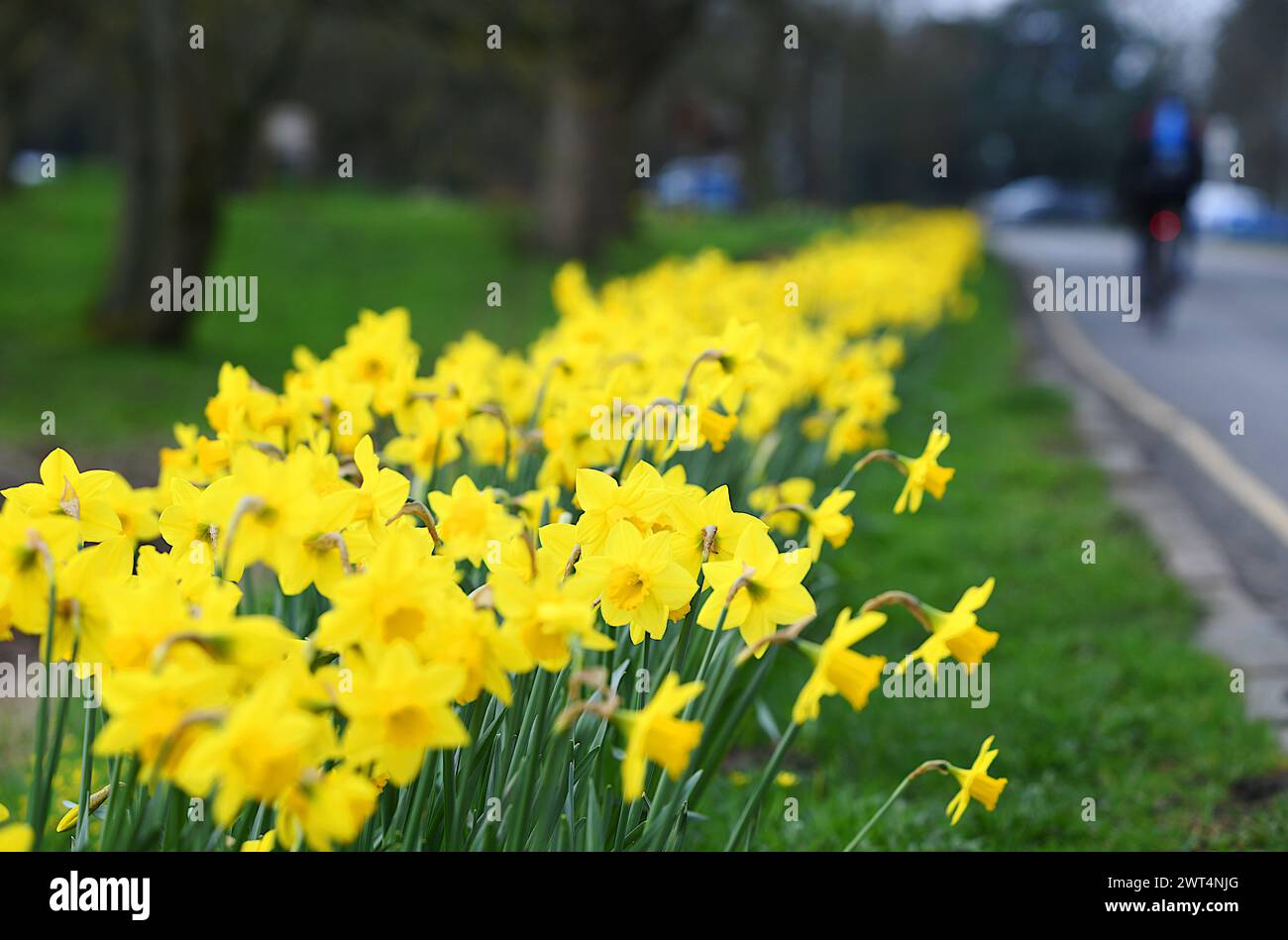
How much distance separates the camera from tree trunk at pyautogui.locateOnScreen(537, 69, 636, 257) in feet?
53.9

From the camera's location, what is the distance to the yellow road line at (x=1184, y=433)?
16.8ft

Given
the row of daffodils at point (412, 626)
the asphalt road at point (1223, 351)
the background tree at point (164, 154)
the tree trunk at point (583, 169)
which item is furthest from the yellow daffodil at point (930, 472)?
the tree trunk at point (583, 169)

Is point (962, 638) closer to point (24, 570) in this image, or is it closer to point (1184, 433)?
point (24, 570)

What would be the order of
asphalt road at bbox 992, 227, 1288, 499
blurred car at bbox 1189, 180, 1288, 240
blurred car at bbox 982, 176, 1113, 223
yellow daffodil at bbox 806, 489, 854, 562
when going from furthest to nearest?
blurred car at bbox 982, 176, 1113, 223
blurred car at bbox 1189, 180, 1288, 240
asphalt road at bbox 992, 227, 1288, 499
yellow daffodil at bbox 806, 489, 854, 562

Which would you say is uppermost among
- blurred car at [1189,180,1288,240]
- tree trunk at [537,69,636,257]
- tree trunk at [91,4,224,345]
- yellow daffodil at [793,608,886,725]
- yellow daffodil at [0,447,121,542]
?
blurred car at [1189,180,1288,240]

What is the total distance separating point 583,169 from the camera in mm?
16828

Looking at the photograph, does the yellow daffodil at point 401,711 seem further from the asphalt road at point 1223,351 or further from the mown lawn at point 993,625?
the asphalt road at point 1223,351

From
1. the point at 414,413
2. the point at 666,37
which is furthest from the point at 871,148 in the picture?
the point at 414,413

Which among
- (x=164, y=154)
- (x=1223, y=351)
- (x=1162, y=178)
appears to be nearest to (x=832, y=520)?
(x=164, y=154)

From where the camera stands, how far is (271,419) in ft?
7.70

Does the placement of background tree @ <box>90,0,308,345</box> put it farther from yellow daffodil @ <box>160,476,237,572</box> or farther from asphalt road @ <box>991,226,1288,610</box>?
Answer: yellow daffodil @ <box>160,476,237,572</box>

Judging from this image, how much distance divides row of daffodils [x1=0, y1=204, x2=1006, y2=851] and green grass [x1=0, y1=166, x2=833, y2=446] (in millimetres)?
4734

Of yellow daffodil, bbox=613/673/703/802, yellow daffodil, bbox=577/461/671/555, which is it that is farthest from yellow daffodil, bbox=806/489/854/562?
yellow daffodil, bbox=613/673/703/802
